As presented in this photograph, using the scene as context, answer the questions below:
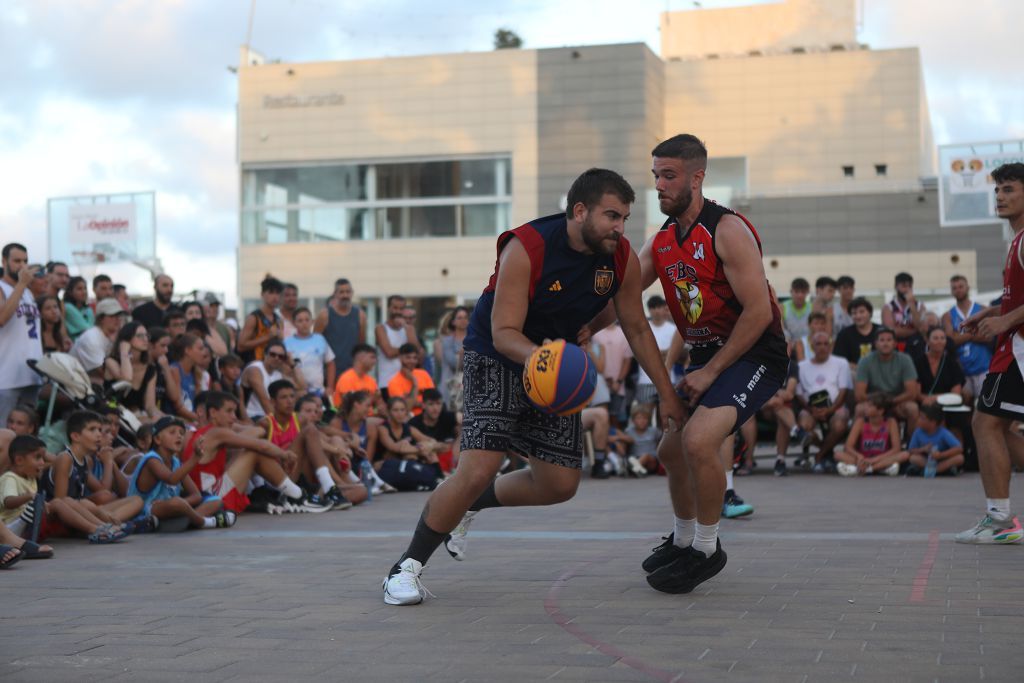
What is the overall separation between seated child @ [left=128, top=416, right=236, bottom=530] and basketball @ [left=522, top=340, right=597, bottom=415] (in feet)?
15.9

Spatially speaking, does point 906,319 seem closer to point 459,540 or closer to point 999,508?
point 999,508

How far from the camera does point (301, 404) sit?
39.3 feet

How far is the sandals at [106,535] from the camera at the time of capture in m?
8.63

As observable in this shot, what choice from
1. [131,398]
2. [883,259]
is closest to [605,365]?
[131,398]

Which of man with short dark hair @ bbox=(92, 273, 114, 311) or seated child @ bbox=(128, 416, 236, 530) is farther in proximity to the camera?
man with short dark hair @ bbox=(92, 273, 114, 311)

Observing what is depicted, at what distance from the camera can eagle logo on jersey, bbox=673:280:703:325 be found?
20.4 ft

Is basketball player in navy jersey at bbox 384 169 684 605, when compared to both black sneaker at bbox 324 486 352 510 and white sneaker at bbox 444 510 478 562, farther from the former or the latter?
black sneaker at bbox 324 486 352 510

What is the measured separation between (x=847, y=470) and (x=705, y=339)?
333 inches

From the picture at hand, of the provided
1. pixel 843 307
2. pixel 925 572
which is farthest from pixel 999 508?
pixel 843 307

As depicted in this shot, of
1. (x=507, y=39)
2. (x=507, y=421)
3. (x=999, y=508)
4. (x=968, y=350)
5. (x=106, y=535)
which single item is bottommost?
(x=106, y=535)

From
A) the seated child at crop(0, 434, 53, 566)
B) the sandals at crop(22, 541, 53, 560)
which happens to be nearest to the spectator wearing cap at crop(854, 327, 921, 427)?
the seated child at crop(0, 434, 53, 566)

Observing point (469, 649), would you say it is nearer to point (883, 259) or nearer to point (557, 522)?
point (557, 522)

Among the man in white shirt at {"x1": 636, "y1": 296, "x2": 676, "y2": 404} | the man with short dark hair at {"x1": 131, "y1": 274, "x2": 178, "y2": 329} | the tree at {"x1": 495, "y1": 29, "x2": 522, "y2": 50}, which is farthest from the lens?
the tree at {"x1": 495, "y1": 29, "x2": 522, "y2": 50}

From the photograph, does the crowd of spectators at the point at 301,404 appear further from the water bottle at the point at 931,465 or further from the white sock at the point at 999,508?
A: the white sock at the point at 999,508
